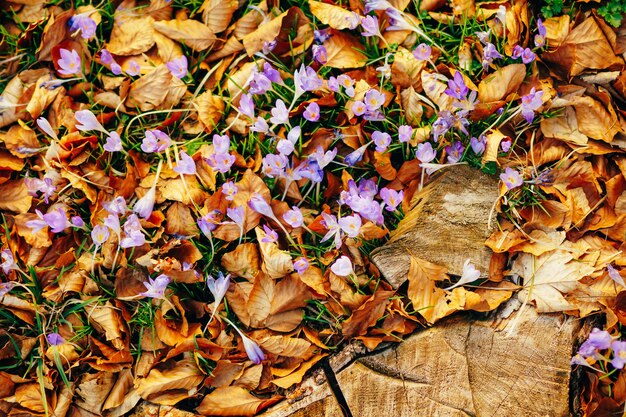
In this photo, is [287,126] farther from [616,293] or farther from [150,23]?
[616,293]

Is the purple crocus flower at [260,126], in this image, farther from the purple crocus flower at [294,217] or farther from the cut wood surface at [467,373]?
the cut wood surface at [467,373]

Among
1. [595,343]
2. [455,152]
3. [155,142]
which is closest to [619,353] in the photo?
[595,343]

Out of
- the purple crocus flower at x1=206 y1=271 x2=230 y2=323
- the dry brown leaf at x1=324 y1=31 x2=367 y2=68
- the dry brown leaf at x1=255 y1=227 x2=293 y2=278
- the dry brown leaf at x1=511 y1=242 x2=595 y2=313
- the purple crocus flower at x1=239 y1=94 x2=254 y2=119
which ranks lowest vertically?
the purple crocus flower at x1=206 y1=271 x2=230 y2=323

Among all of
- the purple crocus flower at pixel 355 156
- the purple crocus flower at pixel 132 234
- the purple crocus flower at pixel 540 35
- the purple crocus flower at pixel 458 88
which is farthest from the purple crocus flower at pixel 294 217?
the purple crocus flower at pixel 540 35

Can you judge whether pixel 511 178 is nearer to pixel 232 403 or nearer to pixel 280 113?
pixel 280 113

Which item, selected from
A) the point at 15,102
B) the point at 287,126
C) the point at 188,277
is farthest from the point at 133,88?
the point at 188,277

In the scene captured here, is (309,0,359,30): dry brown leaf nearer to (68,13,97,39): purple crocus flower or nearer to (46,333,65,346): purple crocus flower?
(68,13,97,39): purple crocus flower

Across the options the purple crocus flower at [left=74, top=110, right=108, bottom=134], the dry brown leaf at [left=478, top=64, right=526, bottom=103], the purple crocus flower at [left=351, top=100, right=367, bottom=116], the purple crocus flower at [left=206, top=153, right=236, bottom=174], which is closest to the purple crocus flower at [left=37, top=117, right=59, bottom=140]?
the purple crocus flower at [left=74, top=110, right=108, bottom=134]
